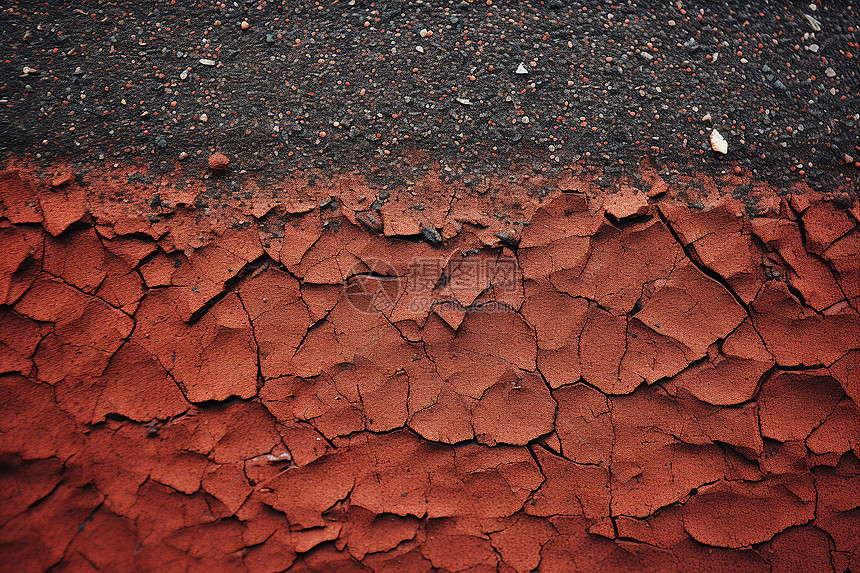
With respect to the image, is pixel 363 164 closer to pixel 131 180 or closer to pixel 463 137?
pixel 463 137

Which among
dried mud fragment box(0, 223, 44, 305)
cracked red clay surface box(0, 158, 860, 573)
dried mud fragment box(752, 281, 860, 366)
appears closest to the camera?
cracked red clay surface box(0, 158, 860, 573)

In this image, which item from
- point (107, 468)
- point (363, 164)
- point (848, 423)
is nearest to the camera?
point (107, 468)

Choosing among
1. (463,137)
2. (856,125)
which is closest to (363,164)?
(463,137)

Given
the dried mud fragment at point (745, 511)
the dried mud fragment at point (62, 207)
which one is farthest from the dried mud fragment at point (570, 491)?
the dried mud fragment at point (62, 207)

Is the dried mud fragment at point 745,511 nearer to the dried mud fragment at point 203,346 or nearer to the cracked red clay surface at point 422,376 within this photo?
the cracked red clay surface at point 422,376

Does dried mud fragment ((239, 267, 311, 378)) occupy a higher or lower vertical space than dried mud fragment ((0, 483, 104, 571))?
higher

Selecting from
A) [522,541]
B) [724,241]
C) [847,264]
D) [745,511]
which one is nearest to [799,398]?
[745,511]
